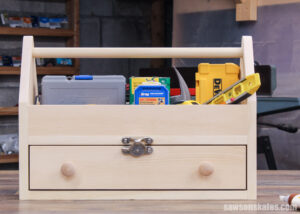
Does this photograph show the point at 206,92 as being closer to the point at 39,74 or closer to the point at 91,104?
the point at 91,104

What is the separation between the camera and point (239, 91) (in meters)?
0.91

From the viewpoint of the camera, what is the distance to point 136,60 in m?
4.79

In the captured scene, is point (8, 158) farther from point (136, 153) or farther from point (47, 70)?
point (136, 153)

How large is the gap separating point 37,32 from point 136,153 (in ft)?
10.4

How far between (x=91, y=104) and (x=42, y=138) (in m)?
0.12

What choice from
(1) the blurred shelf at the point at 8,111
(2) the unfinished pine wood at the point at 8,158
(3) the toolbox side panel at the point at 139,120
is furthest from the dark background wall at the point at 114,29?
(3) the toolbox side panel at the point at 139,120

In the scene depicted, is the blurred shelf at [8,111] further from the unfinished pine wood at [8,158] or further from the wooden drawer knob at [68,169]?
the wooden drawer knob at [68,169]

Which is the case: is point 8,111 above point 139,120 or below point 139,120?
below

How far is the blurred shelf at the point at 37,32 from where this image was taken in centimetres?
374

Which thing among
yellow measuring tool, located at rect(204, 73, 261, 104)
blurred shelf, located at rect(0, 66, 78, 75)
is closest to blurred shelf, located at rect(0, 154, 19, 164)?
blurred shelf, located at rect(0, 66, 78, 75)

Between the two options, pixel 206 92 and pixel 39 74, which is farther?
pixel 39 74

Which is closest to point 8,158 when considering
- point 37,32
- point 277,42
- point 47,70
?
point 47,70

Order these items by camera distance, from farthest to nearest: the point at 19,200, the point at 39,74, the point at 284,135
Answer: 1. the point at 39,74
2. the point at 284,135
3. the point at 19,200

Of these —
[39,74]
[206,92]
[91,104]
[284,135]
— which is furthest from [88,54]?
[39,74]
